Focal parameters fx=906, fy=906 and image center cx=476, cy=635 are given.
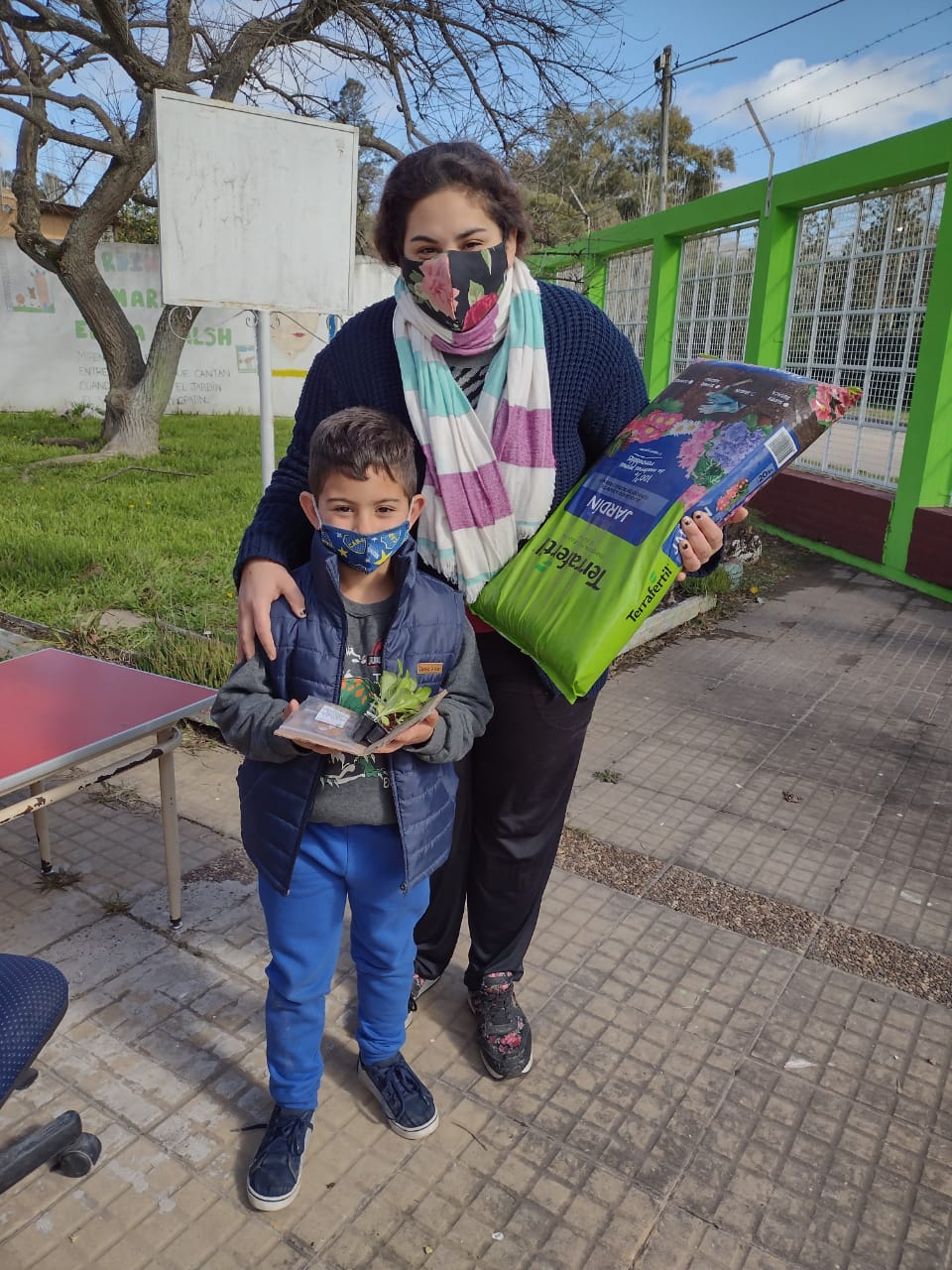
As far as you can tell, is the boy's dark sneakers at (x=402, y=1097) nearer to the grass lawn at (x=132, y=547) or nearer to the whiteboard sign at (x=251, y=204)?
the grass lawn at (x=132, y=547)

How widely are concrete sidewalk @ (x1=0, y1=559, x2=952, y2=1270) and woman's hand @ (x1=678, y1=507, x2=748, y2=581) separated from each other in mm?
1259

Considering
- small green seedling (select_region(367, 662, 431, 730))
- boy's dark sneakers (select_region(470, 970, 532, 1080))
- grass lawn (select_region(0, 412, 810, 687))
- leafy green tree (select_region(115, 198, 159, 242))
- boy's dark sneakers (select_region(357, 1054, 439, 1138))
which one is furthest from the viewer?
leafy green tree (select_region(115, 198, 159, 242))

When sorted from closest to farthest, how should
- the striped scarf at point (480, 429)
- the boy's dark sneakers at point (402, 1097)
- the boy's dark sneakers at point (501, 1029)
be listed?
1. the striped scarf at point (480, 429)
2. the boy's dark sneakers at point (402, 1097)
3. the boy's dark sneakers at point (501, 1029)

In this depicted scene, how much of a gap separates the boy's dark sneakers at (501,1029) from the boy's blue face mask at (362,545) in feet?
3.74

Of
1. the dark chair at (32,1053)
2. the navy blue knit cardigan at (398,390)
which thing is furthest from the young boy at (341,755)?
the dark chair at (32,1053)

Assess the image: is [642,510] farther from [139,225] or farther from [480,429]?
[139,225]

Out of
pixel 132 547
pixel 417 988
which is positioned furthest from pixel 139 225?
pixel 417 988

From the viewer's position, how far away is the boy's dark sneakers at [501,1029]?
84.4 inches

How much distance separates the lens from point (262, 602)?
174cm

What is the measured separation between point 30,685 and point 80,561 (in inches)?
147

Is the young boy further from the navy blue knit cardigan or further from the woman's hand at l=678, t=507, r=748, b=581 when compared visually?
the woman's hand at l=678, t=507, r=748, b=581

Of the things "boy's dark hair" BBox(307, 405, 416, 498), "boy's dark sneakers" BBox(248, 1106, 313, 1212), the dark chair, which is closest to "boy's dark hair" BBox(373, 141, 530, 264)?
"boy's dark hair" BBox(307, 405, 416, 498)

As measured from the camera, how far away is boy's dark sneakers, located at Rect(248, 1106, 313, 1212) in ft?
5.86

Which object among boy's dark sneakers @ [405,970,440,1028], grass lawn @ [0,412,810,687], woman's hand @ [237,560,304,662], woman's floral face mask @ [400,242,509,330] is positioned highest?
woman's floral face mask @ [400,242,509,330]
